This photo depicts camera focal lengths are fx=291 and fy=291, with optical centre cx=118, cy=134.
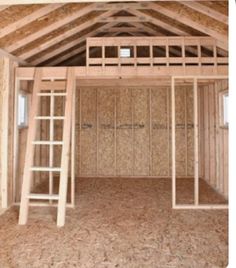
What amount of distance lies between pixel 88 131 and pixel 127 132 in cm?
105

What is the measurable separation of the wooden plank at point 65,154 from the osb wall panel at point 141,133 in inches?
130

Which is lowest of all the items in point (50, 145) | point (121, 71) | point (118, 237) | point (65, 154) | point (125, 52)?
point (118, 237)

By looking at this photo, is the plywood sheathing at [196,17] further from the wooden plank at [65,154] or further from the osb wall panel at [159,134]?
the osb wall panel at [159,134]

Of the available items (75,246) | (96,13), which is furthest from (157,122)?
(75,246)

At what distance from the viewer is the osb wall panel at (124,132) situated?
7816 mm

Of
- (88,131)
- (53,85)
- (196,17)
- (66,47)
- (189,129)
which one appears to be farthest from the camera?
(88,131)

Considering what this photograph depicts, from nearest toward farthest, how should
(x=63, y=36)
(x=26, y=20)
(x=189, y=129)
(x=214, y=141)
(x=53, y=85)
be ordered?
1. (x=26, y=20)
2. (x=53, y=85)
3. (x=63, y=36)
4. (x=214, y=141)
5. (x=189, y=129)

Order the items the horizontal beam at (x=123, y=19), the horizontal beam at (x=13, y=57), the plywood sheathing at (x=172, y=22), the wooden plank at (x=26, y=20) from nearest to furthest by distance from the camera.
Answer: the wooden plank at (x=26, y=20), the horizontal beam at (x=13, y=57), the plywood sheathing at (x=172, y=22), the horizontal beam at (x=123, y=19)

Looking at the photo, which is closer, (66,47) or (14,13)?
(14,13)

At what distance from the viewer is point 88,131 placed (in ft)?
25.8

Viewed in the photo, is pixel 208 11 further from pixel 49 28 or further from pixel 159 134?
pixel 159 134

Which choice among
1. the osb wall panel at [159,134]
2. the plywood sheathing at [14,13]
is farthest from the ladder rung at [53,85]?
the osb wall panel at [159,134]

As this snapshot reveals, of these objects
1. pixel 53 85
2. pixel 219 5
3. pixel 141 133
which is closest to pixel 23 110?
pixel 53 85

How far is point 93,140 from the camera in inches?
309
